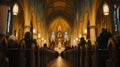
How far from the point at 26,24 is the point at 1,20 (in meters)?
9.70

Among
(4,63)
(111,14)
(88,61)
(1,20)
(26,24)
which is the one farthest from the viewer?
(111,14)

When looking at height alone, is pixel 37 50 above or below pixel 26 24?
below

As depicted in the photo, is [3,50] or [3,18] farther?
[3,18]

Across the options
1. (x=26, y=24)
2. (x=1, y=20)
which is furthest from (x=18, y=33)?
(x=1, y=20)

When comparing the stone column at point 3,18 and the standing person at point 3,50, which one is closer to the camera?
the standing person at point 3,50

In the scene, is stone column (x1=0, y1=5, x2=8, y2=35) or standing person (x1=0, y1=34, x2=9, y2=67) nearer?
standing person (x1=0, y1=34, x2=9, y2=67)

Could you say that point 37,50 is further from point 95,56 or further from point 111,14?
point 111,14

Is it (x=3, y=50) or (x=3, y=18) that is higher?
(x=3, y=18)

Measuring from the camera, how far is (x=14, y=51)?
7.99 meters

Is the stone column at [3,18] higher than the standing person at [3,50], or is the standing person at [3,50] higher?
the stone column at [3,18]

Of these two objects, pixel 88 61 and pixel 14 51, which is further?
pixel 88 61

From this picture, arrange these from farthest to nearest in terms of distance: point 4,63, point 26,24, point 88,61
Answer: point 26,24 < point 88,61 < point 4,63

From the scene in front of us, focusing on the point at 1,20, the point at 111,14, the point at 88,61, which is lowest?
the point at 88,61

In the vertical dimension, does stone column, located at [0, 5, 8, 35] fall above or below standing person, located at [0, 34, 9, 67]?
above
